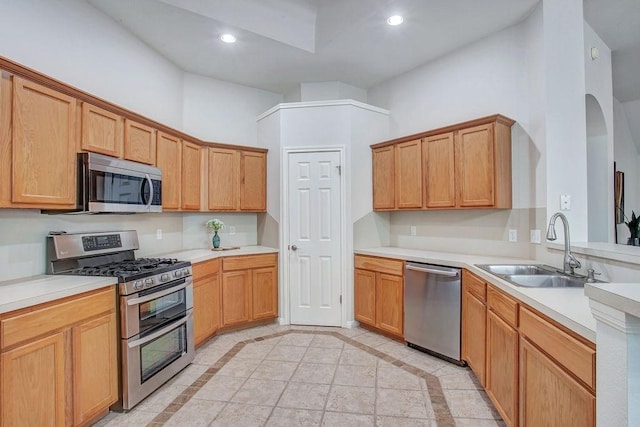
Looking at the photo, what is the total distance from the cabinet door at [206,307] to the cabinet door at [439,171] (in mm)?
2396

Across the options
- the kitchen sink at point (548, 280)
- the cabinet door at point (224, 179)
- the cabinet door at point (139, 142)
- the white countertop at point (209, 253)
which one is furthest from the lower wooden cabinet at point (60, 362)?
the kitchen sink at point (548, 280)

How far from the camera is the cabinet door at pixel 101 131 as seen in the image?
90.7 inches

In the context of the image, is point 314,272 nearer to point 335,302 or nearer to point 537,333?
point 335,302

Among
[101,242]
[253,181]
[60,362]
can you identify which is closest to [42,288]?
[60,362]

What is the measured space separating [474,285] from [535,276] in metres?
0.42

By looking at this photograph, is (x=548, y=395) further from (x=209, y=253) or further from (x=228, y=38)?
(x=228, y=38)

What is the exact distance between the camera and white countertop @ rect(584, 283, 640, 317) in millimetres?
875

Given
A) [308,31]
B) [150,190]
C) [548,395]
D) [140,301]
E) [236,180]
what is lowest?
[548,395]

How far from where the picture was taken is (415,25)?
3084 mm

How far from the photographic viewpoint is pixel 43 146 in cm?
202

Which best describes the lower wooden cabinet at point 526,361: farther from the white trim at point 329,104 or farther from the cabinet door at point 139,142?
the cabinet door at point 139,142

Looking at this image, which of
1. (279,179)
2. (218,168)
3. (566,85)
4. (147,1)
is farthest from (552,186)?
(147,1)

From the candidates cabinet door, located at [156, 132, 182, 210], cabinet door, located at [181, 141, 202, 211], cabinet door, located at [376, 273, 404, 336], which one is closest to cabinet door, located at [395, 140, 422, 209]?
cabinet door, located at [376, 273, 404, 336]

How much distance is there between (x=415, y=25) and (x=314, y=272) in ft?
9.19
